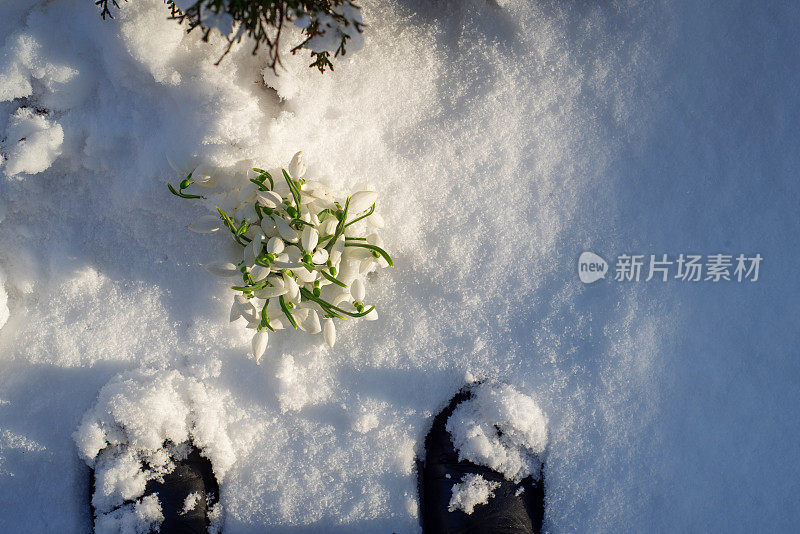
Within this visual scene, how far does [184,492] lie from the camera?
3.92 feet

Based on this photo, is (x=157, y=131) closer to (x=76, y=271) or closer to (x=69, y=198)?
(x=69, y=198)

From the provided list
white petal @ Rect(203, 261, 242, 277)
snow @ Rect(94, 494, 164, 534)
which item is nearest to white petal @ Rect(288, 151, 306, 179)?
white petal @ Rect(203, 261, 242, 277)

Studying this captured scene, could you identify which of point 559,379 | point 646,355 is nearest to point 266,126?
point 559,379

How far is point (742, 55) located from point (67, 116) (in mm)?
1568

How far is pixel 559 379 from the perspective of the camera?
1.25 meters

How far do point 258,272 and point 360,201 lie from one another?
23cm

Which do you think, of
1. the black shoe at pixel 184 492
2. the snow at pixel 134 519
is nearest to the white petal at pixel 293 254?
the black shoe at pixel 184 492

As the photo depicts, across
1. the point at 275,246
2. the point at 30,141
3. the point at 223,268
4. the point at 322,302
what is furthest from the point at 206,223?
the point at 30,141

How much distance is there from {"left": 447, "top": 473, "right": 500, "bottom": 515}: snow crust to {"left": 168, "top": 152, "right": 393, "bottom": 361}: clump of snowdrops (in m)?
0.51

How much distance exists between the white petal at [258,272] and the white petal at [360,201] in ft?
0.65

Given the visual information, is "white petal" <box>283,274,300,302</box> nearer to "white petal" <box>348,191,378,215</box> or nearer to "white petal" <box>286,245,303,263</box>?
"white petal" <box>286,245,303,263</box>

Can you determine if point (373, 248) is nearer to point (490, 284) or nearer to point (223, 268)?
point (223, 268)

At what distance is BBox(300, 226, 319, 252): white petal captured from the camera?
89 cm

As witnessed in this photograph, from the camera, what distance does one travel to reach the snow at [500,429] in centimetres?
121
